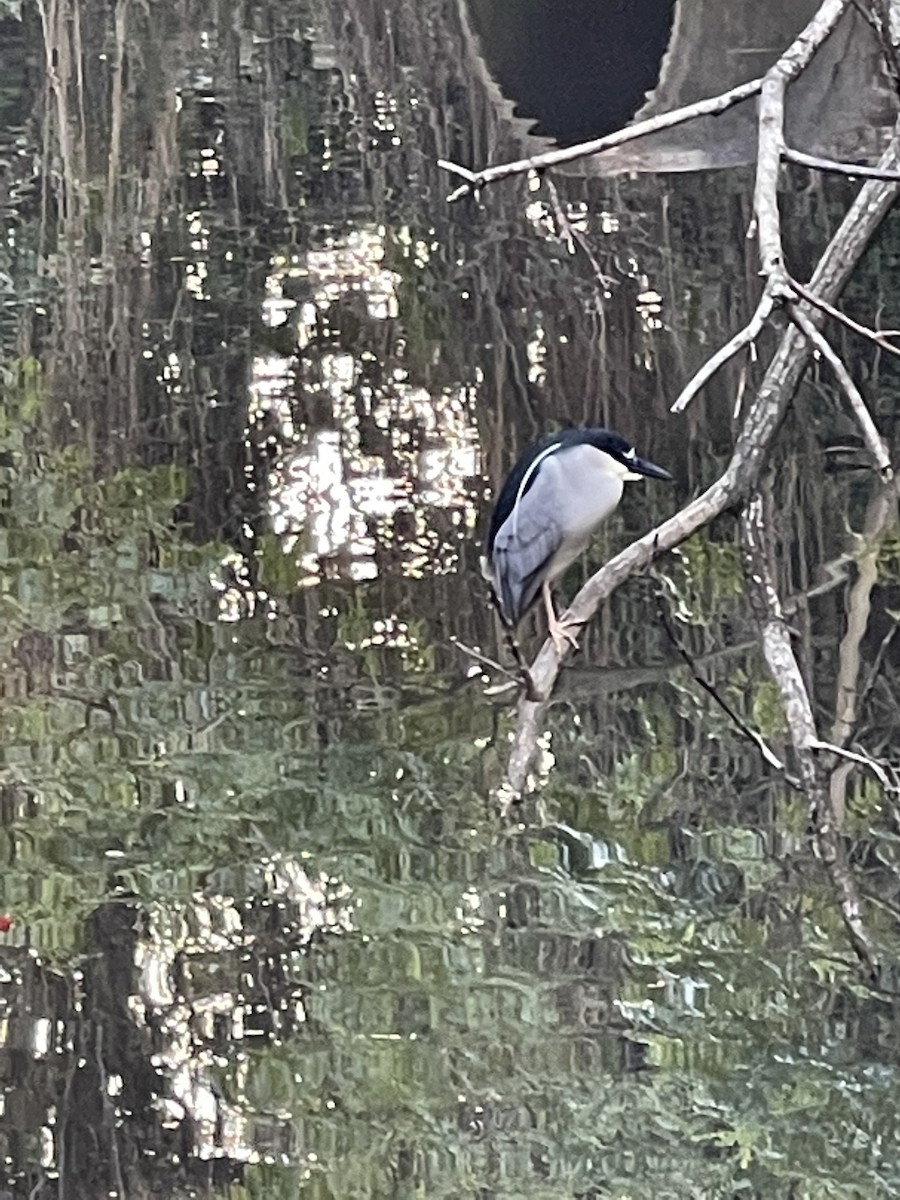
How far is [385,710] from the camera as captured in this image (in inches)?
78.5

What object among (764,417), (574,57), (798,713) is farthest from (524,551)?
(574,57)

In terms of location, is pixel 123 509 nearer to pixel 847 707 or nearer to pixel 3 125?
pixel 847 707

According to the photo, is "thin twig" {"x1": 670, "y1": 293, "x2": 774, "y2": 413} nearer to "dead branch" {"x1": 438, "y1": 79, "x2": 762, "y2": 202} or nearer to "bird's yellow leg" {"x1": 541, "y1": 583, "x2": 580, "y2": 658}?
"dead branch" {"x1": 438, "y1": 79, "x2": 762, "y2": 202}

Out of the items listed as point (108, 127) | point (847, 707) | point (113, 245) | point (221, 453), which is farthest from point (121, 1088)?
point (108, 127)

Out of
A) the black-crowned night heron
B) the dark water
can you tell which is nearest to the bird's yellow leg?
the black-crowned night heron

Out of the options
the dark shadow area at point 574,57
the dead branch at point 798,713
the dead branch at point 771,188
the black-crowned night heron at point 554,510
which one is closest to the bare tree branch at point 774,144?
the dead branch at point 771,188

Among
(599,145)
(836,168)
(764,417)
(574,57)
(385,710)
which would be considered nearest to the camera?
(836,168)

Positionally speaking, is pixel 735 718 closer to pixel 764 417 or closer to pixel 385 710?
pixel 764 417

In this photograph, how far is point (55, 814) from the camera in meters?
1.82

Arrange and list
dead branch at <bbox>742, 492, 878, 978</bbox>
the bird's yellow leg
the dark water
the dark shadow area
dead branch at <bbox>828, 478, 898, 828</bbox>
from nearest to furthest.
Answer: dead branch at <bbox>742, 492, 878, 978</bbox> → the dark water → the bird's yellow leg → dead branch at <bbox>828, 478, 898, 828</bbox> → the dark shadow area

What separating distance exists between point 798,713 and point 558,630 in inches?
15.0

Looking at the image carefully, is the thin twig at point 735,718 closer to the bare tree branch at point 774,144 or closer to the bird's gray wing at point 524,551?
the bird's gray wing at point 524,551

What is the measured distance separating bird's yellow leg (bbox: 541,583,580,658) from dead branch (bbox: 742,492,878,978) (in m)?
0.20

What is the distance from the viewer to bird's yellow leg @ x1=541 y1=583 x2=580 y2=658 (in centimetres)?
168
